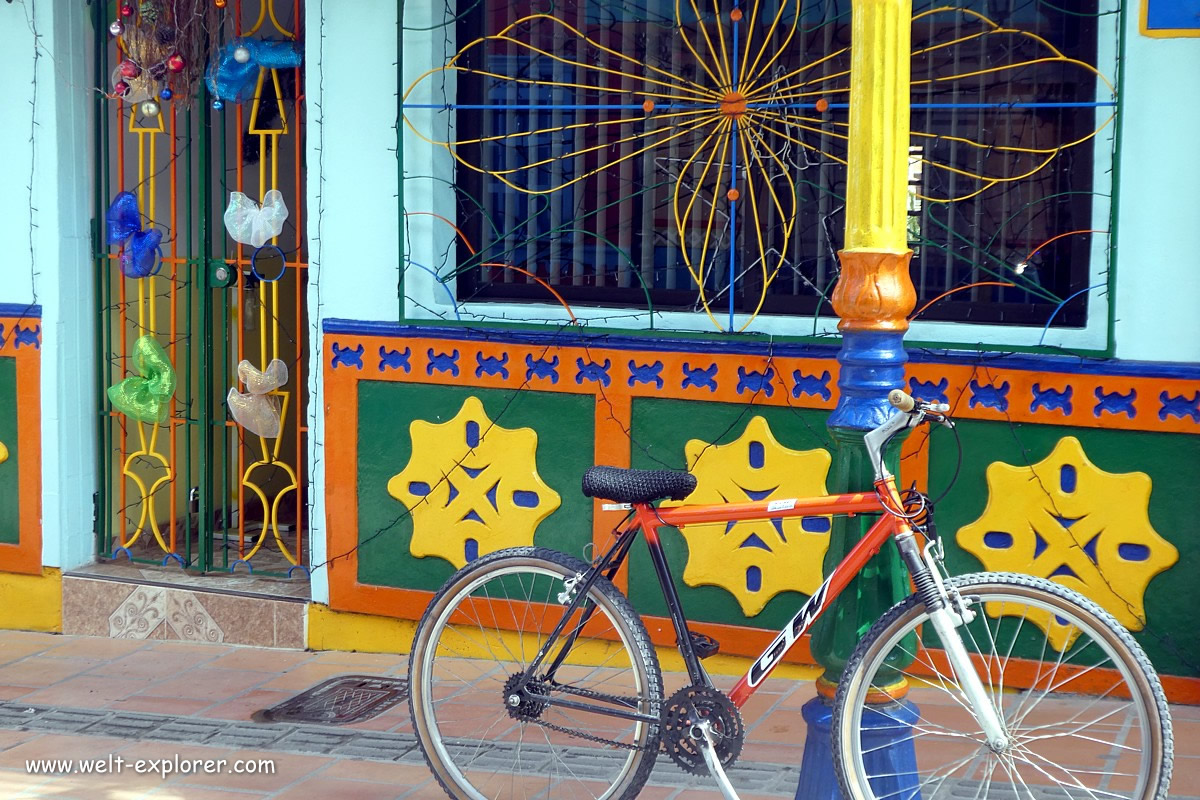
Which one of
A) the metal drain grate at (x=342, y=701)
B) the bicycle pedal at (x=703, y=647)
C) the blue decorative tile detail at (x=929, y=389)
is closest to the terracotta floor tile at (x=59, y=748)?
the metal drain grate at (x=342, y=701)

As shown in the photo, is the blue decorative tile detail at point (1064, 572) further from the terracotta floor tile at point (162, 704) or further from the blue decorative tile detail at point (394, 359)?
the terracotta floor tile at point (162, 704)

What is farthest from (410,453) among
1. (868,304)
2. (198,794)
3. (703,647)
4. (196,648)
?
(868,304)

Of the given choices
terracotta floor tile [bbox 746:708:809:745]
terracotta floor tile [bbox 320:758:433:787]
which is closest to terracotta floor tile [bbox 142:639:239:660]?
terracotta floor tile [bbox 320:758:433:787]

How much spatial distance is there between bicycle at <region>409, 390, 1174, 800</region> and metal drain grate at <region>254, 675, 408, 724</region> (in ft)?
1.75

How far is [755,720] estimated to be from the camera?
5.07 metres

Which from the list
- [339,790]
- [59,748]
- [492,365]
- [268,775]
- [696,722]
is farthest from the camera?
[492,365]

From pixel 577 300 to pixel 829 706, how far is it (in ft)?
8.31

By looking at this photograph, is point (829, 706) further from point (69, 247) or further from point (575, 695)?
point (69, 247)

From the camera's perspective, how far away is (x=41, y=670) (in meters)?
5.88

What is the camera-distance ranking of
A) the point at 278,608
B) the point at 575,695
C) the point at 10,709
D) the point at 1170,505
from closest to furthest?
the point at 575,695 → the point at 1170,505 → the point at 10,709 → the point at 278,608

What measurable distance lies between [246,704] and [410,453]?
115 centimetres

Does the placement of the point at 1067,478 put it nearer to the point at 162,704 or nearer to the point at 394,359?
the point at 394,359

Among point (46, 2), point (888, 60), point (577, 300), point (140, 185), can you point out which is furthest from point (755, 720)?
point (46, 2)

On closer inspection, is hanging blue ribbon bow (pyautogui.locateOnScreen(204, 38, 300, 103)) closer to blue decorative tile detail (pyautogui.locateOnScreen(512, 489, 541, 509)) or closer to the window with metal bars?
the window with metal bars
